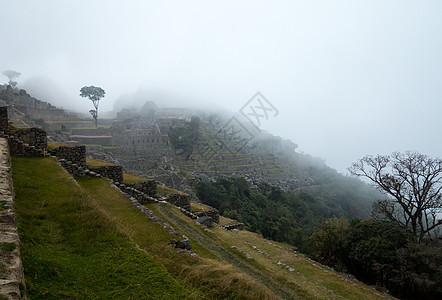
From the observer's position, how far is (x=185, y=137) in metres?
56.7

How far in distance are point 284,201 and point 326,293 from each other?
41.2 metres

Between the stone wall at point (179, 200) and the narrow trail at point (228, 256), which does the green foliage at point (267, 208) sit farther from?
the narrow trail at point (228, 256)

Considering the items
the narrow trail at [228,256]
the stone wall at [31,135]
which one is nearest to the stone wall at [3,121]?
the stone wall at [31,135]

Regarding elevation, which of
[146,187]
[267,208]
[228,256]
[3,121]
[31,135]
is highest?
[3,121]

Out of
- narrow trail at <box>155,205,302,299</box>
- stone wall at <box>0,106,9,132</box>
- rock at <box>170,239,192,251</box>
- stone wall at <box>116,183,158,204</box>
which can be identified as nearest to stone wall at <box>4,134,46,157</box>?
stone wall at <box>0,106,9,132</box>

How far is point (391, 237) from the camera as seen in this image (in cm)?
1493

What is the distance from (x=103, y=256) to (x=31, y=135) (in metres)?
9.31

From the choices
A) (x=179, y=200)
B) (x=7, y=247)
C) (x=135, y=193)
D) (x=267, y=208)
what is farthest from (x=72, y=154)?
(x=267, y=208)

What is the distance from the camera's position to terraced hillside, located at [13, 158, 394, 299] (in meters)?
3.55

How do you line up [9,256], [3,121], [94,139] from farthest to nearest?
[94,139] < [3,121] < [9,256]

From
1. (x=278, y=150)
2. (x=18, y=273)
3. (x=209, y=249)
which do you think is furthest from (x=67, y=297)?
(x=278, y=150)

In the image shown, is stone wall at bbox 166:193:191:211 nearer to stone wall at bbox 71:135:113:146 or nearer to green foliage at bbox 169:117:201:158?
stone wall at bbox 71:135:113:146

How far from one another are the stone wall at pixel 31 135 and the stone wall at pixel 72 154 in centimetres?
64

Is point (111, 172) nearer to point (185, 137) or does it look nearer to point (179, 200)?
point (179, 200)
